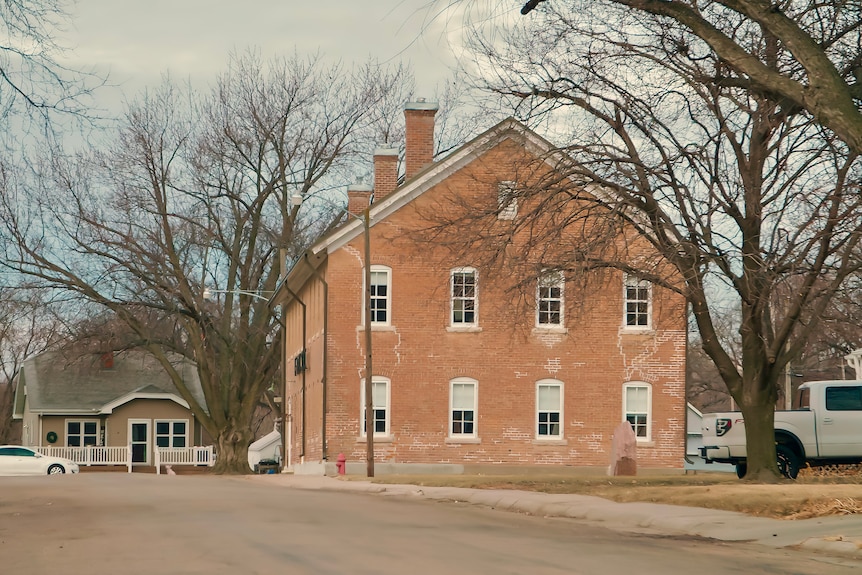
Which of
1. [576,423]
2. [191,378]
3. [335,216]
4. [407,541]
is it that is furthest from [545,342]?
[191,378]

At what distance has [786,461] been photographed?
28953 millimetres

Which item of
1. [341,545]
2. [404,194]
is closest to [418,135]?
[404,194]

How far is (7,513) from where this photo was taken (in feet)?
56.1

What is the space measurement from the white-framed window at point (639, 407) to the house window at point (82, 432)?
3612cm

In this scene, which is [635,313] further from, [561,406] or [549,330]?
[561,406]

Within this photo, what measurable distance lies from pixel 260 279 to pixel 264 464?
43.3ft

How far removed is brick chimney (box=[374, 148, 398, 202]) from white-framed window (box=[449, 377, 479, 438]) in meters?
6.83

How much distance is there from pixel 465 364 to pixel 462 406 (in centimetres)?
133

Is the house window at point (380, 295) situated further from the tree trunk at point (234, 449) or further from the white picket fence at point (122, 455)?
the white picket fence at point (122, 455)

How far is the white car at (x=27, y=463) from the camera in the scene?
50281 millimetres

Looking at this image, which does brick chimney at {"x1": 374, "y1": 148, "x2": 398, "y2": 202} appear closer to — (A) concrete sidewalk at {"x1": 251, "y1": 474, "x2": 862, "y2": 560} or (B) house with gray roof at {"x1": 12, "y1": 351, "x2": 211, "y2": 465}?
(A) concrete sidewalk at {"x1": 251, "y1": 474, "x2": 862, "y2": 560}

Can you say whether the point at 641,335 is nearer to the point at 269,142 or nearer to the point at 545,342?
Result: the point at 545,342

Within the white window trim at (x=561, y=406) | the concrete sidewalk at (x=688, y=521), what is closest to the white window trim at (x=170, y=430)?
the white window trim at (x=561, y=406)

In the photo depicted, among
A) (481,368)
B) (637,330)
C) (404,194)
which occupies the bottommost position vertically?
(481,368)
